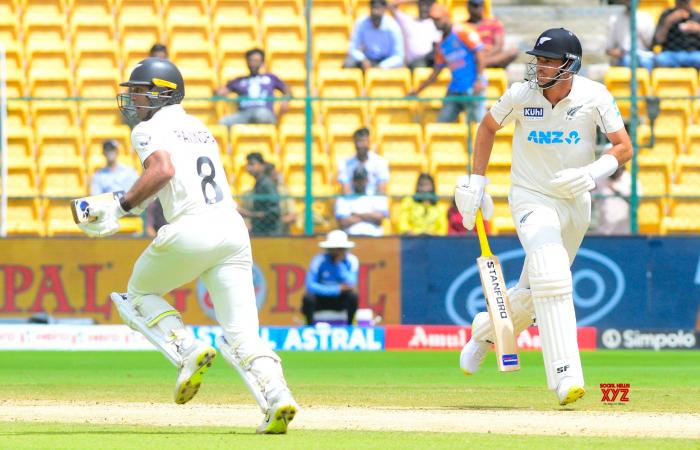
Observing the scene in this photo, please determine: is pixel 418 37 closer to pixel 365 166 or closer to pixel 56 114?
pixel 365 166

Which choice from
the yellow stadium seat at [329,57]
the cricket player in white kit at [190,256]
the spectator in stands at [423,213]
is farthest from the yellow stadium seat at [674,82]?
the cricket player in white kit at [190,256]

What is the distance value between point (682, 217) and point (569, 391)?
7672 mm

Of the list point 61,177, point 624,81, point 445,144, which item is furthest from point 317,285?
point 624,81

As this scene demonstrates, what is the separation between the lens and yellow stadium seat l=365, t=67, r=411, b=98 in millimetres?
15797

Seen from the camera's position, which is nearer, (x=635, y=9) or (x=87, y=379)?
(x=87, y=379)

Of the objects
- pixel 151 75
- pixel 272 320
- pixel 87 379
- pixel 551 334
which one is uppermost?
pixel 151 75

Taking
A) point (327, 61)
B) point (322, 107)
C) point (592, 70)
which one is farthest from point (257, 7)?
point (592, 70)

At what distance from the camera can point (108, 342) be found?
1348 centimetres

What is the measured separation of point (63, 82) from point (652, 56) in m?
6.65

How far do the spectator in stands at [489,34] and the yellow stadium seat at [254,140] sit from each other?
2603 millimetres

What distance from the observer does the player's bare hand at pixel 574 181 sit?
7.34 m

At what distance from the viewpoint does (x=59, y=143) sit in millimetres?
15477

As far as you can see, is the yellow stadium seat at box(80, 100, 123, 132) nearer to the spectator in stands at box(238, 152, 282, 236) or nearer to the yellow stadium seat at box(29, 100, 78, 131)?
the yellow stadium seat at box(29, 100, 78, 131)

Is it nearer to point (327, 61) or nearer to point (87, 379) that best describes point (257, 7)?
point (327, 61)
